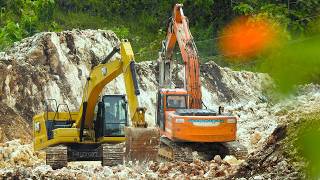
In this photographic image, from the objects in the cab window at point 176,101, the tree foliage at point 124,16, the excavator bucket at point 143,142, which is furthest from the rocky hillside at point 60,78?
the excavator bucket at point 143,142

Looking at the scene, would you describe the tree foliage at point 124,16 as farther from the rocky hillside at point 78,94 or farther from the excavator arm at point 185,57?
the excavator arm at point 185,57

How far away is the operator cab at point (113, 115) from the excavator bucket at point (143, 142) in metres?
1.84

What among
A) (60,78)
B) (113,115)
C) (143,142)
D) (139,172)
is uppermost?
(60,78)

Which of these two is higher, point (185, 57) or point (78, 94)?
point (185, 57)

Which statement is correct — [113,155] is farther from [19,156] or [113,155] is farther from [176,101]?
[19,156]

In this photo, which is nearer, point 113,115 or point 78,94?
point 113,115

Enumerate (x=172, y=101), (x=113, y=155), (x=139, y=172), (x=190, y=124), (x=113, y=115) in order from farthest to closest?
(x=172, y=101) < (x=190, y=124) < (x=113, y=115) < (x=113, y=155) < (x=139, y=172)

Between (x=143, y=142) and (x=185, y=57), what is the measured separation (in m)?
6.38

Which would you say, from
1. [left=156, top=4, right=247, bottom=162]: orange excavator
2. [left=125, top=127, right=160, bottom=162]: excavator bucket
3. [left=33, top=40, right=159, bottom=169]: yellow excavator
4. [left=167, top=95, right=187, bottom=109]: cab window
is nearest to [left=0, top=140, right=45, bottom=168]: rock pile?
[left=33, top=40, right=159, bottom=169]: yellow excavator

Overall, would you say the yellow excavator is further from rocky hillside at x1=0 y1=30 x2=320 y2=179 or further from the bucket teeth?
rocky hillside at x1=0 y1=30 x2=320 y2=179

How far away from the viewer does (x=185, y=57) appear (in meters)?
19.6

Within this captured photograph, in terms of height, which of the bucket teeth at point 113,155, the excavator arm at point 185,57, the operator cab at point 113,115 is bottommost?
the bucket teeth at point 113,155

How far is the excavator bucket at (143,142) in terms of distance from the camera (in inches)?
531

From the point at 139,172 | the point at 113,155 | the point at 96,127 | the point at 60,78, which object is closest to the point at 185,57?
the point at 96,127
